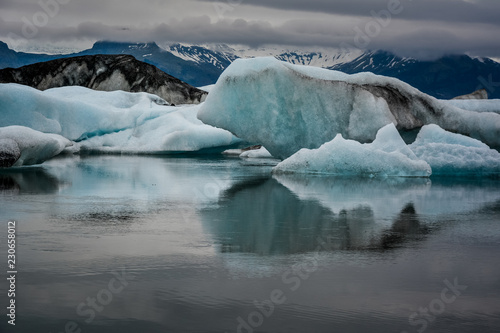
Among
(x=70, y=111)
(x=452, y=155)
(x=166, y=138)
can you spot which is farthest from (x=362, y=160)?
(x=70, y=111)

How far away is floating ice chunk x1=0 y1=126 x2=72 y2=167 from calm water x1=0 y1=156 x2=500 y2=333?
463 centimetres

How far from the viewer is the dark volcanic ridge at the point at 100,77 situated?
4659 centimetres

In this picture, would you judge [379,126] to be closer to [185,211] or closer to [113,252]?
[185,211]

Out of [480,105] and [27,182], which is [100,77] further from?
[27,182]

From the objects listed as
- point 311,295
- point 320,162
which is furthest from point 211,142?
point 311,295

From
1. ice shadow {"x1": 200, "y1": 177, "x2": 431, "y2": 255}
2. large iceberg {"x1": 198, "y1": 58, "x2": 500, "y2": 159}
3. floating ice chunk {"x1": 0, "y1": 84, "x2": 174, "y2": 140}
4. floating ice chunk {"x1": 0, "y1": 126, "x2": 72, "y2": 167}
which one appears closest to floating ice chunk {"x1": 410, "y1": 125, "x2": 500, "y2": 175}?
large iceberg {"x1": 198, "y1": 58, "x2": 500, "y2": 159}

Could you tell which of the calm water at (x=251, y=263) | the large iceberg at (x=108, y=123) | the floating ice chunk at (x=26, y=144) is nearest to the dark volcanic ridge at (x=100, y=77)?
the large iceberg at (x=108, y=123)

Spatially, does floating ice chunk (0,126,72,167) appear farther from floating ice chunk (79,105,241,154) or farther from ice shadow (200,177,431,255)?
floating ice chunk (79,105,241,154)

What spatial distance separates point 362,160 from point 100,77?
3753 centimetres

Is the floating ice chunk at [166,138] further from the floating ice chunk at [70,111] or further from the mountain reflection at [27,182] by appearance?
the mountain reflection at [27,182]

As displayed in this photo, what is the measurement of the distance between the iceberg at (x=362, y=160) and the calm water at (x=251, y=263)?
391 centimetres

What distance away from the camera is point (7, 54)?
630 ft

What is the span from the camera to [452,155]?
44.2 feet

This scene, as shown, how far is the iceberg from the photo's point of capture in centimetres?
1234
